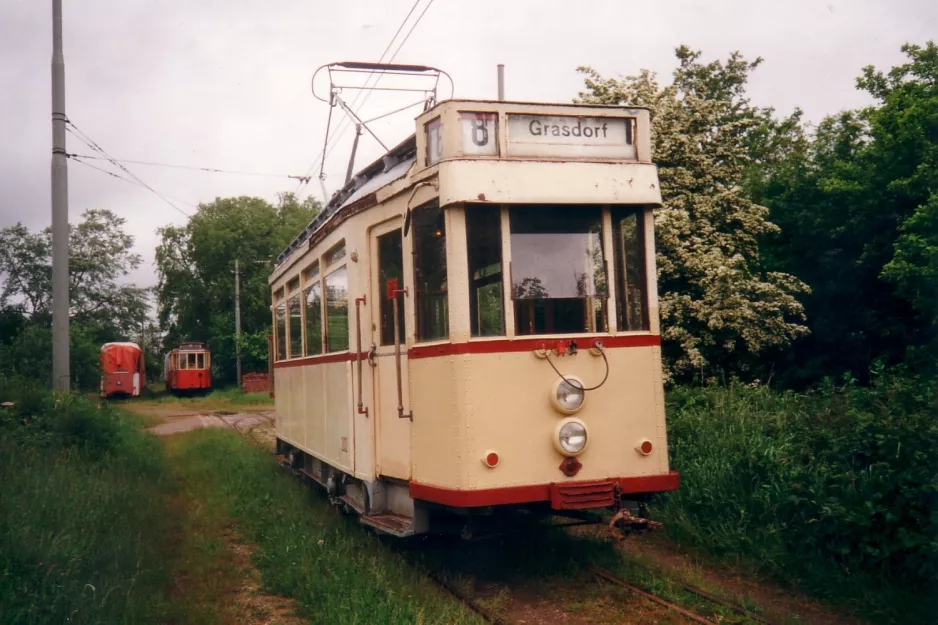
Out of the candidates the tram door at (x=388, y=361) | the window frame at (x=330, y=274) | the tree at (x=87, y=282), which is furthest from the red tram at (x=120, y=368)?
the tram door at (x=388, y=361)

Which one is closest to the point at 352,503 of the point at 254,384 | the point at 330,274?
the point at 330,274

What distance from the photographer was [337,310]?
782cm

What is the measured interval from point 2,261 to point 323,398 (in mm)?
24902

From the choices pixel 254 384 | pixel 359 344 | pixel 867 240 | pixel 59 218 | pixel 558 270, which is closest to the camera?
pixel 558 270

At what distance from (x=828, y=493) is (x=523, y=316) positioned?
2726 millimetres

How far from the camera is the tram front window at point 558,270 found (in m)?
5.85

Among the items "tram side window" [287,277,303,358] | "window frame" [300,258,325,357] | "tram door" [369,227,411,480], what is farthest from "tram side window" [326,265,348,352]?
"tram side window" [287,277,303,358]

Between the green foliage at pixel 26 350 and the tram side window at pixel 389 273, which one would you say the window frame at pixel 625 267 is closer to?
the tram side window at pixel 389 273

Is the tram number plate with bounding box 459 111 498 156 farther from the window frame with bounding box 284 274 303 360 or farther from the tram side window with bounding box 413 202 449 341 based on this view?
the window frame with bounding box 284 274 303 360

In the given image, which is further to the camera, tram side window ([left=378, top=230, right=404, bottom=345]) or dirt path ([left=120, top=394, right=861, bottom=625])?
tram side window ([left=378, top=230, right=404, bottom=345])

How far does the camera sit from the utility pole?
39.4 feet

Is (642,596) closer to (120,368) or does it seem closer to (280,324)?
(280,324)

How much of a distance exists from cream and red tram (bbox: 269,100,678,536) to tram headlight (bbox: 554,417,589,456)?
0.01 meters

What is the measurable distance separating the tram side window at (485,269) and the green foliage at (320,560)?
1.88m
